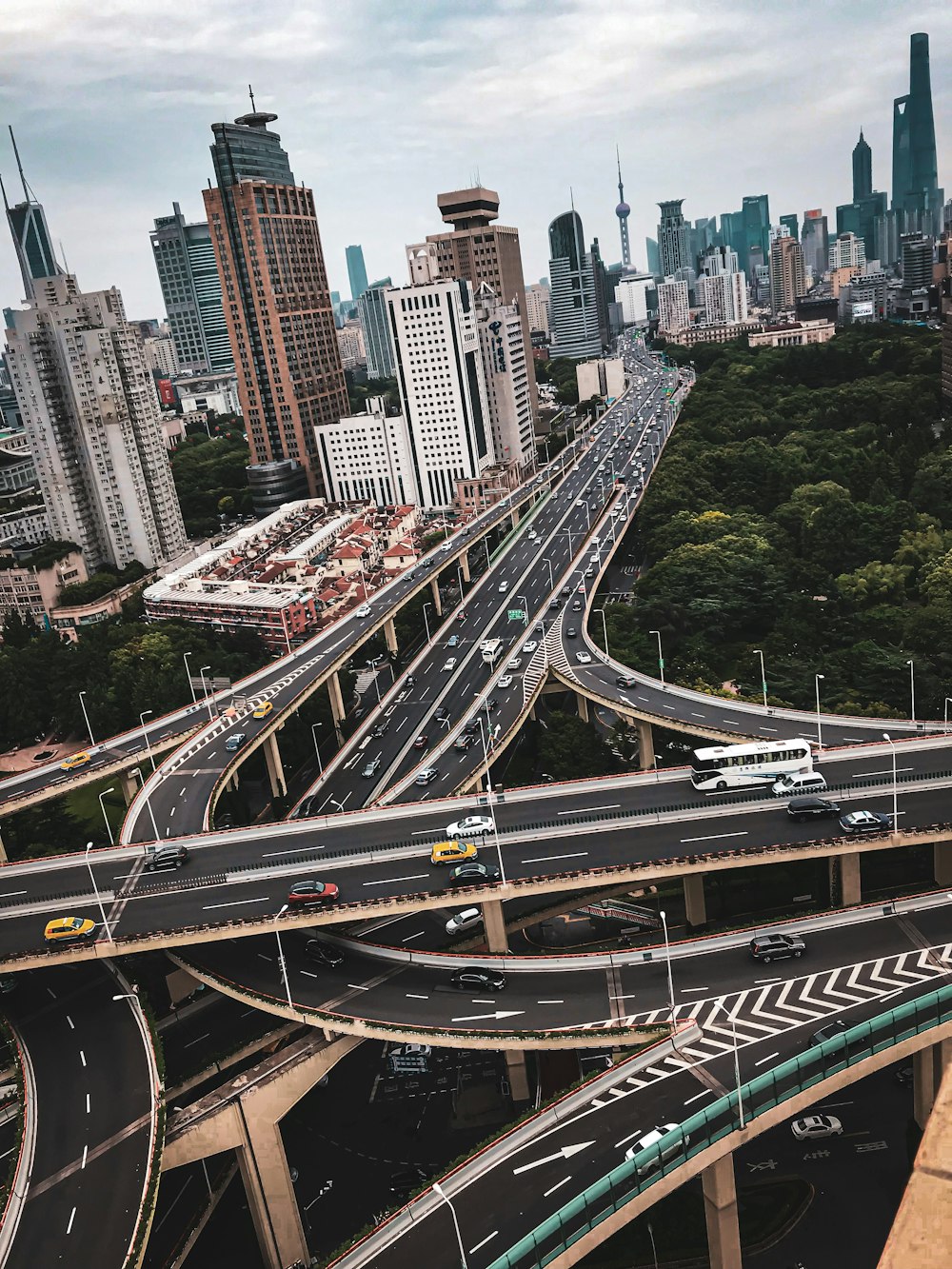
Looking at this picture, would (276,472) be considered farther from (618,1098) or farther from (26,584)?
(618,1098)

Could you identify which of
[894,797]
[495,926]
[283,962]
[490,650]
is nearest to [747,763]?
[894,797]

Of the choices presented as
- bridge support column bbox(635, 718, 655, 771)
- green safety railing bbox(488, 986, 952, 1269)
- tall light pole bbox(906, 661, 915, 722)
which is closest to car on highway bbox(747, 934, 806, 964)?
green safety railing bbox(488, 986, 952, 1269)

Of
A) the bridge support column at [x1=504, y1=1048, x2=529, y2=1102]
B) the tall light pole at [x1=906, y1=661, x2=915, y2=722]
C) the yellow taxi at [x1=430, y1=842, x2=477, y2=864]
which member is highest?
the yellow taxi at [x1=430, y1=842, x2=477, y2=864]

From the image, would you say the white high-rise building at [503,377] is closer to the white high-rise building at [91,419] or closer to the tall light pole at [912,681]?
the white high-rise building at [91,419]

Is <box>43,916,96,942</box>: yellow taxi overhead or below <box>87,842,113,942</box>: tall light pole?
overhead

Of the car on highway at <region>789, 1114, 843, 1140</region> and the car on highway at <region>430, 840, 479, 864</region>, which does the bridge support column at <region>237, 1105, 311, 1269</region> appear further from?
the car on highway at <region>789, 1114, 843, 1140</region>

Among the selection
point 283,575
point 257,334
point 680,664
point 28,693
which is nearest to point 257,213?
point 257,334

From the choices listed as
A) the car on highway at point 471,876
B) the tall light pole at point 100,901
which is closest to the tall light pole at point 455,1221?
the car on highway at point 471,876
